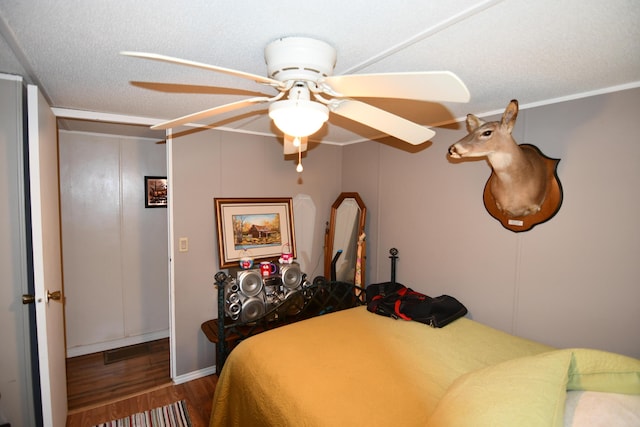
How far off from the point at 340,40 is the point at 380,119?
0.38 meters

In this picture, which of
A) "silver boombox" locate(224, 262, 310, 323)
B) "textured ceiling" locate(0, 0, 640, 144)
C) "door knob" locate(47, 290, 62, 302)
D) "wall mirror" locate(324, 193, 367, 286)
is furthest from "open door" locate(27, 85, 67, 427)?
"wall mirror" locate(324, 193, 367, 286)

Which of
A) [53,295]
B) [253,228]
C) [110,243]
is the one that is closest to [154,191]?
[110,243]

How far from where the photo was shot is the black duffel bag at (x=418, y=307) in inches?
91.9

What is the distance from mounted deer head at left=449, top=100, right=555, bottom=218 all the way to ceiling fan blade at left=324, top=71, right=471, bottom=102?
39.6 inches

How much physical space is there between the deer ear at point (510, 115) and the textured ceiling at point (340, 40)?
0.10 meters

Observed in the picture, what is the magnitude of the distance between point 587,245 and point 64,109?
3589mm

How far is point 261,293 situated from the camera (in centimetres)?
282

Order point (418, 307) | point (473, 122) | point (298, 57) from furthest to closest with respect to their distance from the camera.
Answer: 1. point (418, 307)
2. point (473, 122)
3. point (298, 57)

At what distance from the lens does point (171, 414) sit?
2.49 m

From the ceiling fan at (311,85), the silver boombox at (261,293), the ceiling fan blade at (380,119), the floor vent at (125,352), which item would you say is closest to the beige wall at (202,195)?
the silver boombox at (261,293)

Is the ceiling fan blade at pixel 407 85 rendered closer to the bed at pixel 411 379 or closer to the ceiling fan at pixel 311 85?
the ceiling fan at pixel 311 85

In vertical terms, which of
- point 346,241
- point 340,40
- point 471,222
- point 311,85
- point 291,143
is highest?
point 340,40

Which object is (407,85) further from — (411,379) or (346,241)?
(346,241)

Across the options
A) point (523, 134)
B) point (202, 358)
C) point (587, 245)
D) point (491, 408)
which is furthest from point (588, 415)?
point (202, 358)
